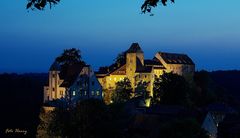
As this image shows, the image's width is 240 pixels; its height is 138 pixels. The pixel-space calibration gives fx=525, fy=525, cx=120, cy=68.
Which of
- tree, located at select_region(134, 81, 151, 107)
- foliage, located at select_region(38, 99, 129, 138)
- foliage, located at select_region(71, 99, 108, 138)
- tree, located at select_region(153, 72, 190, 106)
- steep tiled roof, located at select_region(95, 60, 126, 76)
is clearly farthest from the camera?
steep tiled roof, located at select_region(95, 60, 126, 76)

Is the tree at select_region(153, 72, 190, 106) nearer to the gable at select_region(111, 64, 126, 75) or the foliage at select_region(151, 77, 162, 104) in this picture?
the foliage at select_region(151, 77, 162, 104)

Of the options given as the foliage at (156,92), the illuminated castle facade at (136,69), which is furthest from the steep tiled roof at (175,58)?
the foliage at (156,92)

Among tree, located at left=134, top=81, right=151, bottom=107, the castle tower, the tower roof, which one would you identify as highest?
the tower roof

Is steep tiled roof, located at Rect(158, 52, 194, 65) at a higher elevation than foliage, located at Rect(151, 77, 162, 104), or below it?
higher

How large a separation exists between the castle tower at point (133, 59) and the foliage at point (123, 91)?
→ 7.28ft

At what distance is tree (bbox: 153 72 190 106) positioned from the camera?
7086 cm

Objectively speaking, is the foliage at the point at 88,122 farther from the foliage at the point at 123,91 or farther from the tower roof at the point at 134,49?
the tower roof at the point at 134,49

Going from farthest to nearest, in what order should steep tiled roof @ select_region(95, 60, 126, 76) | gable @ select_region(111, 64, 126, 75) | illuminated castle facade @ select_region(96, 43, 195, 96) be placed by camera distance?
steep tiled roof @ select_region(95, 60, 126, 76), gable @ select_region(111, 64, 126, 75), illuminated castle facade @ select_region(96, 43, 195, 96)

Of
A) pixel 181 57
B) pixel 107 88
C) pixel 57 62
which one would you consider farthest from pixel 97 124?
pixel 181 57

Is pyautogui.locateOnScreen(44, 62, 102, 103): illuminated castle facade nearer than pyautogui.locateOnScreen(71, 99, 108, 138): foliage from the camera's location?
No

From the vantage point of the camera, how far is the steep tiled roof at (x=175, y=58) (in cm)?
8862

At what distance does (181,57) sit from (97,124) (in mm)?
58915

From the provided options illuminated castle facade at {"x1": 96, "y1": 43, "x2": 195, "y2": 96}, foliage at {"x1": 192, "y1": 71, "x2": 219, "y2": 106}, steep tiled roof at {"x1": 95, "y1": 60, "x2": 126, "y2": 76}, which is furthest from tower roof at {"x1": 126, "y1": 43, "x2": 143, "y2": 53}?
foliage at {"x1": 192, "y1": 71, "x2": 219, "y2": 106}

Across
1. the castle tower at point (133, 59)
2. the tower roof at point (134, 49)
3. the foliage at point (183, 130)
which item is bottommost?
the foliage at point (183, 130)
